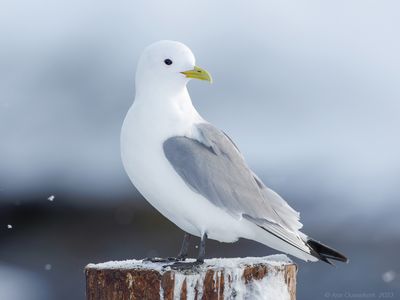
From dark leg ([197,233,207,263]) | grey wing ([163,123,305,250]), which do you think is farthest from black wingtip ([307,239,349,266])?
dark leg ([197,233,207,263])

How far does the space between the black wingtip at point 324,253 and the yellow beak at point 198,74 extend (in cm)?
121

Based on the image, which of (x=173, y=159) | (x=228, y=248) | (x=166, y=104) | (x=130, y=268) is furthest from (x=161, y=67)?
(x=228, y=248)

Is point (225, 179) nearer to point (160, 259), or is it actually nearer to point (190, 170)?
point (190, 170)

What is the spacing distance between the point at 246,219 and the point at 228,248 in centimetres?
682

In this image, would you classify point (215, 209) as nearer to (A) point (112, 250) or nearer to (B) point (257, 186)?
(B) point (257, 186)

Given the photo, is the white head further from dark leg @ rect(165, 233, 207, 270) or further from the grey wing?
dark leg @ rect(165, 233, 207, 270)

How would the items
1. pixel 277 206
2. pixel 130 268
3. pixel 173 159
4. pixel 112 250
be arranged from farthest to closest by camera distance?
pixel 112 250, pixel 277 206, pixel 173 159, pixel 130 268

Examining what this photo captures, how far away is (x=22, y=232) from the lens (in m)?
12.3

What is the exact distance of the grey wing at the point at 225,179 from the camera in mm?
4891

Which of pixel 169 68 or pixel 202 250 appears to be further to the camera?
pixel 169 68

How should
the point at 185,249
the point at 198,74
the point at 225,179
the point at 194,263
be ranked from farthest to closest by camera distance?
the point at 185,249
the point at 198,74
the point at 225,179
the point at 194,263

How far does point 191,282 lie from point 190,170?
77 cm

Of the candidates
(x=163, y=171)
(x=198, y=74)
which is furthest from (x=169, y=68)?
(x=163, y=171)

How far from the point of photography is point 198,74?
511 centimetres
